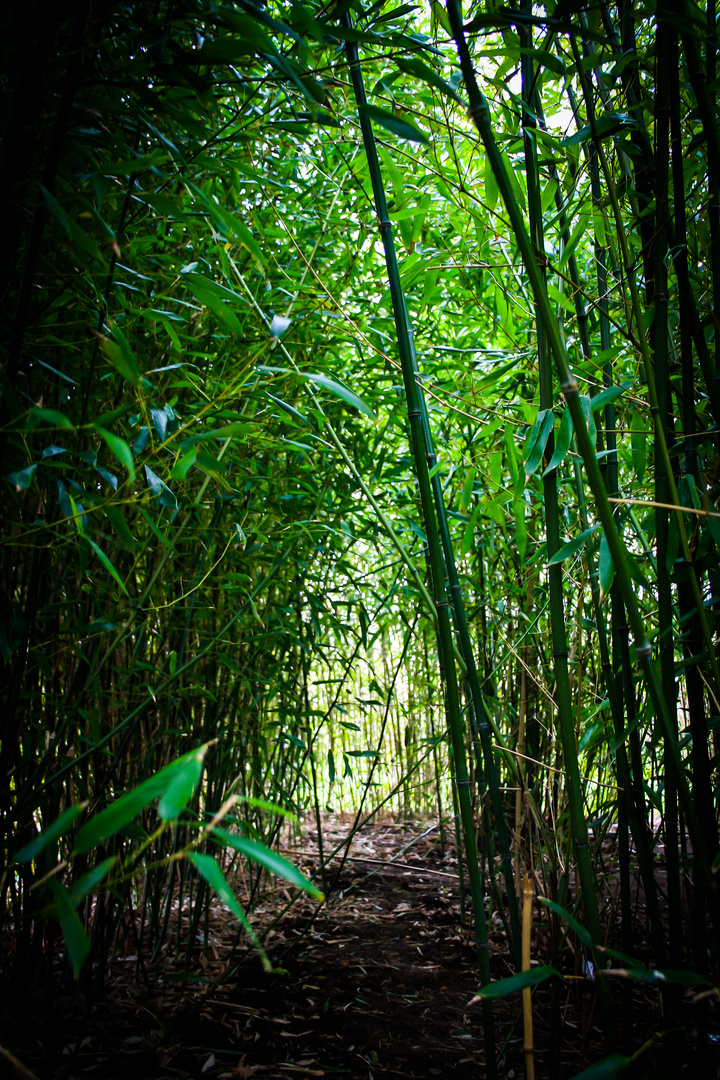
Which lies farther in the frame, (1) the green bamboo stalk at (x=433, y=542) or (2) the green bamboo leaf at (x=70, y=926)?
(1) the green bamboo stalk at (x=433, y=542)

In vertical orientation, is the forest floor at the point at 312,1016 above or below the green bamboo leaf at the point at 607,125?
below

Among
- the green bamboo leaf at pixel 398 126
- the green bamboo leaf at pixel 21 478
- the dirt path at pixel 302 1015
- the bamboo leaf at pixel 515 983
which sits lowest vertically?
the dirt path at pixel 302 1015

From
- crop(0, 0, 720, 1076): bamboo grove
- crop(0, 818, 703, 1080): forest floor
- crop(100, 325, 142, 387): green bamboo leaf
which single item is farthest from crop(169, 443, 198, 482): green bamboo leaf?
crop(0, 818, 703, 1080): forest floor

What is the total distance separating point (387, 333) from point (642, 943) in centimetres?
183

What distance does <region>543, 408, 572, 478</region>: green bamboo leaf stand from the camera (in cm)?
88

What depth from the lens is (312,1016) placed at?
1.52 meters

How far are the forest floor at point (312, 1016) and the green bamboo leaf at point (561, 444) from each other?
744mm

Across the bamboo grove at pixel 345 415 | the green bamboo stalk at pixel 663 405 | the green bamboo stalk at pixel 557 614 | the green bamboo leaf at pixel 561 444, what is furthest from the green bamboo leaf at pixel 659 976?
the green bamboo leaf at pixel 561 444

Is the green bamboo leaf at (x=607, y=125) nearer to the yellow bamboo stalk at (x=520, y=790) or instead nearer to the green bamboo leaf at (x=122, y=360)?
the green bamboo leaf at (x=122, y=360)

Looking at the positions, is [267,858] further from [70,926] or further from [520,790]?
Result: [520,790]

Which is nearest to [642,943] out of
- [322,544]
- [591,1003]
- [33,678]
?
[591,1003]

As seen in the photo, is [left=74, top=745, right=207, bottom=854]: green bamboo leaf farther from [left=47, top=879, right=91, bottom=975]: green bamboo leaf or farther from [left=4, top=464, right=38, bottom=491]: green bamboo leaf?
[left=4, top=464, right=38, bottom=491]: green bamboo leaf

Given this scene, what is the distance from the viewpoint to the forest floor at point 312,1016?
1.25 meters

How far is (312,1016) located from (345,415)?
1580mm
